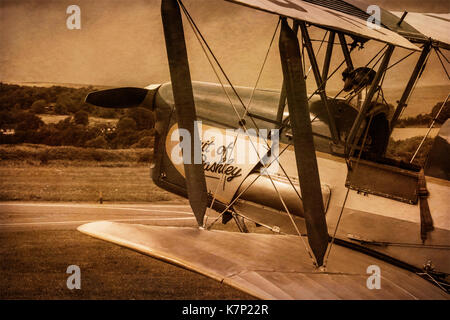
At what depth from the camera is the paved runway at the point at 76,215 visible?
5.53m

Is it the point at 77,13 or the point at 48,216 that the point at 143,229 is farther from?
the point at 77,13

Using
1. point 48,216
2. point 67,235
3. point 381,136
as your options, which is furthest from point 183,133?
point 48,216

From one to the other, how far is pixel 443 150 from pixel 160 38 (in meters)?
6.09

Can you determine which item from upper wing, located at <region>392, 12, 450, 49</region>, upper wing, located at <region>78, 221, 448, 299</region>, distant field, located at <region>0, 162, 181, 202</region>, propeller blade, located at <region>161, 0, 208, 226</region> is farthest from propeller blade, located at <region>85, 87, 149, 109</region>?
distant field, located at <region>0, 162, 181, 202</region>

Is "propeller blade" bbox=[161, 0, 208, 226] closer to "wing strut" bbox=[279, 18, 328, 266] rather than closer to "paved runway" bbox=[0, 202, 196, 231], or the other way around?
"wing strut" bbox=[279, 18, 328, 266]

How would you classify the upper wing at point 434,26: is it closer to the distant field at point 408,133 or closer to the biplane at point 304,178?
the biplane at point 304,178

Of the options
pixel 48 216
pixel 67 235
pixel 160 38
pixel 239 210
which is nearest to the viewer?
pixel 239 210

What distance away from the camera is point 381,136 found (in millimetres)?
3107

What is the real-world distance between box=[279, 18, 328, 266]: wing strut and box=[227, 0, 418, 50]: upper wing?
4.3 inches

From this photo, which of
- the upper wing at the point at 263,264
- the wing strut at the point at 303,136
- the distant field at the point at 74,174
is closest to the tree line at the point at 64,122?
the distant field at the point at 74,174

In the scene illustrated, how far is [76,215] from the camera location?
6.22 m

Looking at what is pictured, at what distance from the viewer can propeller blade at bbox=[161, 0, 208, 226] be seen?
2.39m
